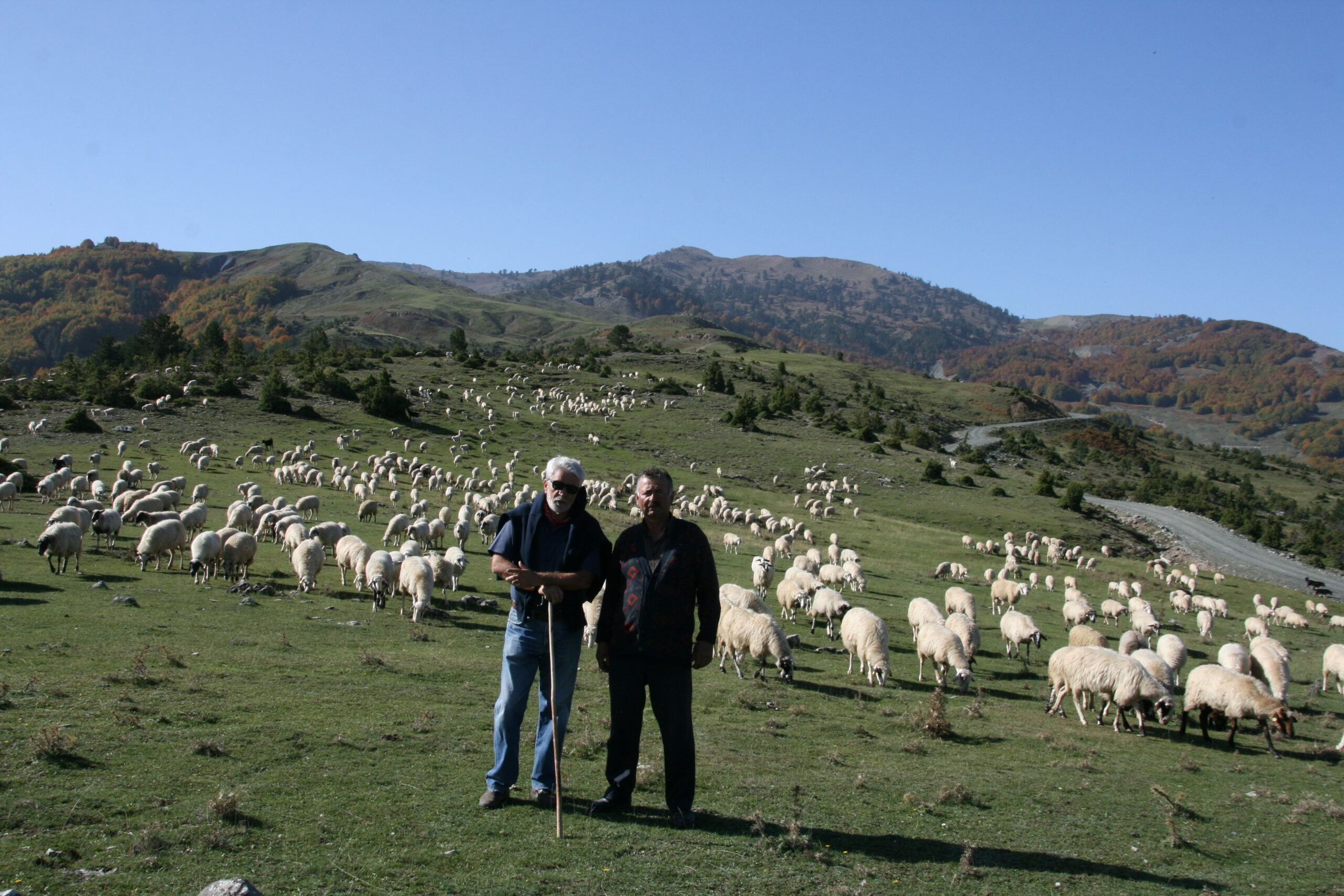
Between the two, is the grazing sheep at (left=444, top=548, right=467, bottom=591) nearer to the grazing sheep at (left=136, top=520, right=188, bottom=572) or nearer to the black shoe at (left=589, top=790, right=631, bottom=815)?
the grazing sheep at (left=136, top=520, right=188, bottom=572)

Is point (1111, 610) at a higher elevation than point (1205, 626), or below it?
higher

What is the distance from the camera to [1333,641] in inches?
1174

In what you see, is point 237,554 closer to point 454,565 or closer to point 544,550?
point 454,565

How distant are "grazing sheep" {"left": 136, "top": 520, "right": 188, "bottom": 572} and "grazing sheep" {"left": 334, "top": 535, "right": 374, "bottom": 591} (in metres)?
4.53

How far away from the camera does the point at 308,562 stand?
64.0ft

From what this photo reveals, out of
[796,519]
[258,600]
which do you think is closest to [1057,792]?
[258,600]

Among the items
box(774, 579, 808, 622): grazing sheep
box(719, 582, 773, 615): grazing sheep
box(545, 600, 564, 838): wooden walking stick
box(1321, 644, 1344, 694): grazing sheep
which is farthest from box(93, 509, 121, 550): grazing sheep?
box(1321, 644, 1344, 694): grazing sheep

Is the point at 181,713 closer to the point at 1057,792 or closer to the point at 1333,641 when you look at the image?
the point at 1057,792

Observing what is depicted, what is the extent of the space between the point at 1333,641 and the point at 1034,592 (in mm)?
10640

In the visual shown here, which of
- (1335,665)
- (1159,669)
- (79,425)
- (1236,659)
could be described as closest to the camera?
(1159,669)

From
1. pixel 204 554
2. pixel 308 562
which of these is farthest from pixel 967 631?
pixel 204 554

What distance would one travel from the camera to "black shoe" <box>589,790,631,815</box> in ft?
22.1

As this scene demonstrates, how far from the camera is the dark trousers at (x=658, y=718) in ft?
21.4

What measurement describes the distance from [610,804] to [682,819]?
669 millimetres
